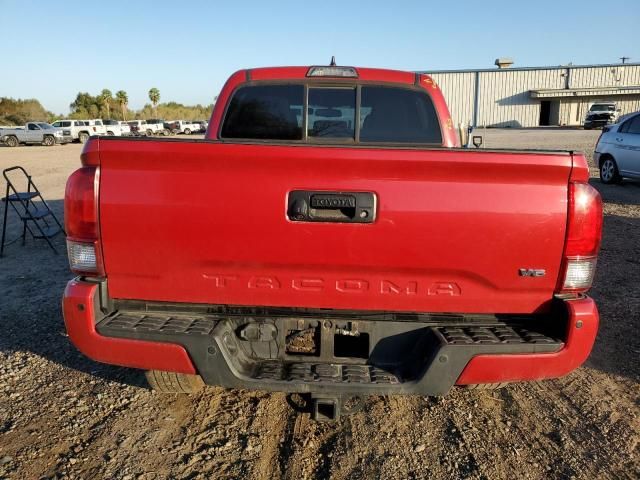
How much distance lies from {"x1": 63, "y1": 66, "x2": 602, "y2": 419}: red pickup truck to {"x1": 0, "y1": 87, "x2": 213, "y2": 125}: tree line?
41.3 metres

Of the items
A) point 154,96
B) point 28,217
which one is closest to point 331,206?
point 28,217

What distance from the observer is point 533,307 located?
7.95ft

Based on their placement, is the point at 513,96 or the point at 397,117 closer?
the point at 397,117

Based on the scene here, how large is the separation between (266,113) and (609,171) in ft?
37.8

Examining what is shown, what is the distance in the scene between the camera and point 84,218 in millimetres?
2363

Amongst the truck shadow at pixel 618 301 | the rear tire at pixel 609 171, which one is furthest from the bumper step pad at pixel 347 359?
the rear tire at pixel 609 171

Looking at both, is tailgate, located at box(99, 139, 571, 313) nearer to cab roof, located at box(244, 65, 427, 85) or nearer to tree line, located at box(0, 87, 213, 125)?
cab roof, located at box(244, 65, 427, 85)

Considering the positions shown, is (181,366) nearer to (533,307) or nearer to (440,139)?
(533,307)

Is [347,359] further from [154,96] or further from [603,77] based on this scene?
[154,96]

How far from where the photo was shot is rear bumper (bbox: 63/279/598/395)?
7.66ft

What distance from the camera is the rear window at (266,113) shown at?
3637 mm

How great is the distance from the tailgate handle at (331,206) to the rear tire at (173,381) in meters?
1.25

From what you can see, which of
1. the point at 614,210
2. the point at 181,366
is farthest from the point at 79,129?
the point at 181,366

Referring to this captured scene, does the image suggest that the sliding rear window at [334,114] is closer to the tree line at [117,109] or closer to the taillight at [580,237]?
the taillight at [580,237]
